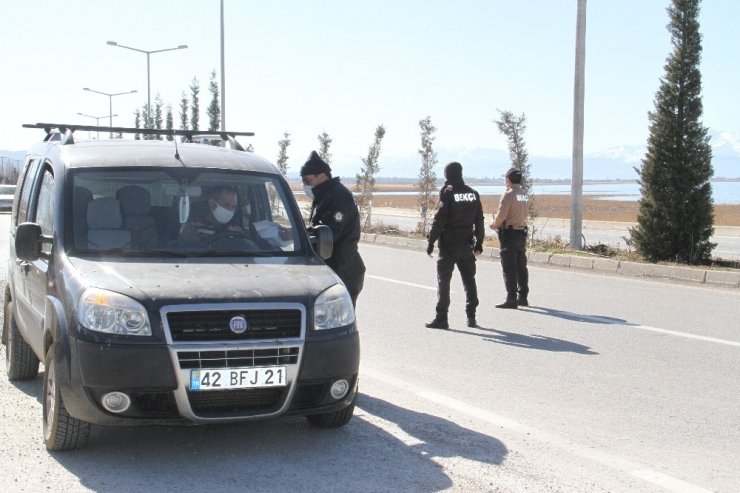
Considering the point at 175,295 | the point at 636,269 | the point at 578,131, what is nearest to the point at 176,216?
the point at 175,295

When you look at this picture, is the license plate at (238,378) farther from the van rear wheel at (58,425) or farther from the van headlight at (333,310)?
the van rear wheel at (58,425)

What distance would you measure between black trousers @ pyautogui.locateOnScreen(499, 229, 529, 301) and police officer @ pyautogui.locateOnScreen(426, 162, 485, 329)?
67.2 inches

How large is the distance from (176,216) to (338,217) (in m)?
1.45

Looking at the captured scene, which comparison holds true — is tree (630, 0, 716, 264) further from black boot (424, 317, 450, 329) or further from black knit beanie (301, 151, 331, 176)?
black knit beanie (301, 151, 331, 176)

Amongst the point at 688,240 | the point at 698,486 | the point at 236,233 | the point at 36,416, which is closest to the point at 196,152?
the point at 236,233

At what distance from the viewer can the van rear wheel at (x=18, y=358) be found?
7.25 metres

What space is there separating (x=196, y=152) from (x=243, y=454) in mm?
2335

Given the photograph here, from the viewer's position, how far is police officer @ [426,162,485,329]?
10.4 metres

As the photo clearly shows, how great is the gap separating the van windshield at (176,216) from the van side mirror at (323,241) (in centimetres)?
15

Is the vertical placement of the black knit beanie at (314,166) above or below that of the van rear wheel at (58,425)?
above

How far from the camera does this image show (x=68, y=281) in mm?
5477

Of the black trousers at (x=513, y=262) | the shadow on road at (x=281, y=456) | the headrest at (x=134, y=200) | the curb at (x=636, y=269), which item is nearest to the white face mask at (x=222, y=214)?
the headrest at (x=134, y=200)

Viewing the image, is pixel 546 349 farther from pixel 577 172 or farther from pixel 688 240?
pixel 577 172

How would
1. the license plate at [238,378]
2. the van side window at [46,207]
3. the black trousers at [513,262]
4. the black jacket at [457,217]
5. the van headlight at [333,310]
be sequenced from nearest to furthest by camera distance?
the license plate at [238,378] → the van headlight at [333,310] → the van side window at [46,207] → the black jacket at [457,217] → the black trousers at [513,262]
